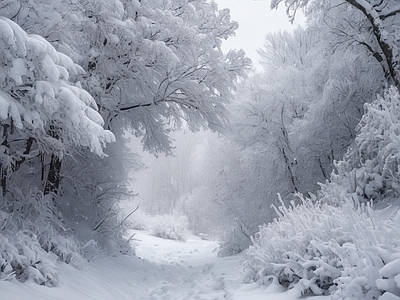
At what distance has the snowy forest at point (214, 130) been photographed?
3.04 m

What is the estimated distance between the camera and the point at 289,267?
349 cm

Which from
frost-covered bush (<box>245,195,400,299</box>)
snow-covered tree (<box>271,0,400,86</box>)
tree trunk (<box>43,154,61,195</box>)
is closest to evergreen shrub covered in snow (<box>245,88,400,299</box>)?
frost-covered bush (<box>245,195,400,299</box>)

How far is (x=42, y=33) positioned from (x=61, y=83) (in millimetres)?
1024

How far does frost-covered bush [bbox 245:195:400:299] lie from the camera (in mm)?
2104

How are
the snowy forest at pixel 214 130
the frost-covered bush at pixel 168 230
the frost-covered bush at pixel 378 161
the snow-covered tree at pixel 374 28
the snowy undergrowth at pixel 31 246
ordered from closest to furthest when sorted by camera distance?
1. the snowy forest at pixel 214 130
2. the snowy undergrowth at pixel 31 246
3. the frost-covered bush at pixel 378 161
4. the snow-covered tree at pixel 374 28
5. the frost-covered bush at pixel 168 230

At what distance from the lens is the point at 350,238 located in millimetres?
3143

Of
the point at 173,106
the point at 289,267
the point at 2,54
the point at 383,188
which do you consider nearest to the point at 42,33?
the point at 2,54

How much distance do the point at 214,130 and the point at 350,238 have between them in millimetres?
5057

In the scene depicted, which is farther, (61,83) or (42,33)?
(42,33)

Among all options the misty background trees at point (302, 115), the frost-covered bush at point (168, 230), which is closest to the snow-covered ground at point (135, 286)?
the misty background trees at point (302, 115)

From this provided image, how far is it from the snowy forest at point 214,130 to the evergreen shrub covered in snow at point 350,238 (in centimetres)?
2

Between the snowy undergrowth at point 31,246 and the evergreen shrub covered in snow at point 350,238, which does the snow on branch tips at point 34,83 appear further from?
the evergreen shrub covered in snow at point 350,238

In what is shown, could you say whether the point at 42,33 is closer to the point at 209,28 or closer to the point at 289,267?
the point at 289,267

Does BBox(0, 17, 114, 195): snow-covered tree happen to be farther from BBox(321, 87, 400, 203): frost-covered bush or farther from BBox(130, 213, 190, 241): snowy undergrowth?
BBox(130, 213, 190, 241): snowy undergrowth
